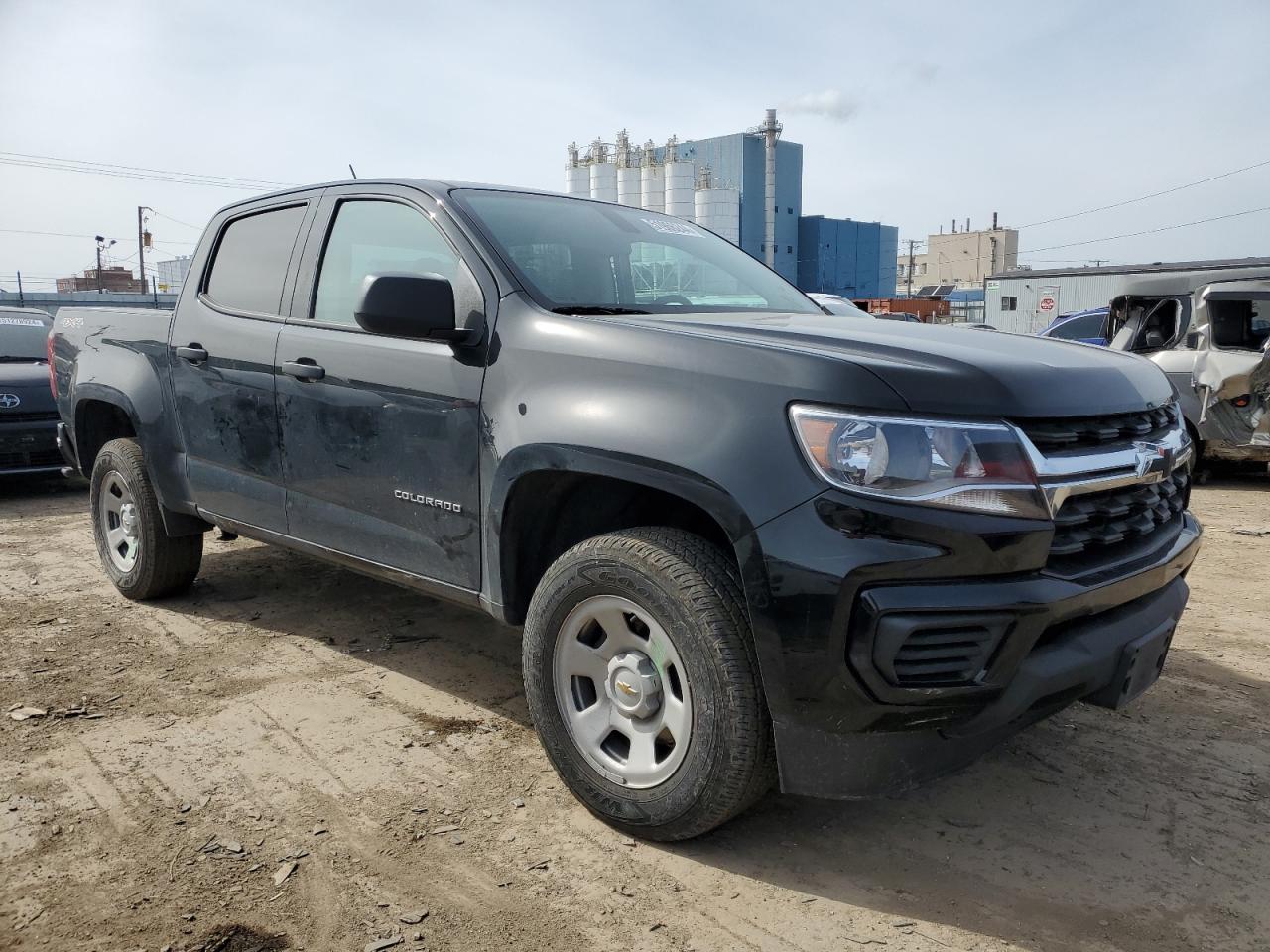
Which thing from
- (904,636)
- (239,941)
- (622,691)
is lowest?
(239,941)

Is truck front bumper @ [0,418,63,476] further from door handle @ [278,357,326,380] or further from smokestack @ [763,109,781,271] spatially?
smokestack @ [763,109,781,271]

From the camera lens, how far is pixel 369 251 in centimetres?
360

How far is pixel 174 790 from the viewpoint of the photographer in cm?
298

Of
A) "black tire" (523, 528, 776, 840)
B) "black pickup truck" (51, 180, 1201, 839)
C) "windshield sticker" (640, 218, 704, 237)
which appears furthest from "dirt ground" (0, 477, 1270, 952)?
"windshield sticker" (640, 218, 704, 237)

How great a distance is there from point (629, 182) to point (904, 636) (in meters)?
47.3

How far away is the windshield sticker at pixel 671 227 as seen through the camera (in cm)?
391

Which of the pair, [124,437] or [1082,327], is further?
[1082,327]

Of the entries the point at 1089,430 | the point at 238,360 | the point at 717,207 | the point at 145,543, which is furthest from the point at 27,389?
the point at 717,207

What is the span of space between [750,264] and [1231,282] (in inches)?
251

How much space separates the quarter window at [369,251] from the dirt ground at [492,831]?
1469mm

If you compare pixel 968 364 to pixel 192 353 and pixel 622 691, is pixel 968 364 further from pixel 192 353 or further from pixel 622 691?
pixel 192 353

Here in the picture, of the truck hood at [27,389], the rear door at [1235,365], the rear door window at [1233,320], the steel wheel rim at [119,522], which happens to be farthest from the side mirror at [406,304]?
the rear door window at [1233,320]

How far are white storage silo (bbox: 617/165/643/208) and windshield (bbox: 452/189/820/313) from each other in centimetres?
4468

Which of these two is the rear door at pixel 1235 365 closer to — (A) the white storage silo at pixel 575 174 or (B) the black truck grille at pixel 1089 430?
(B) the black truck grille at pixel 1089 430
